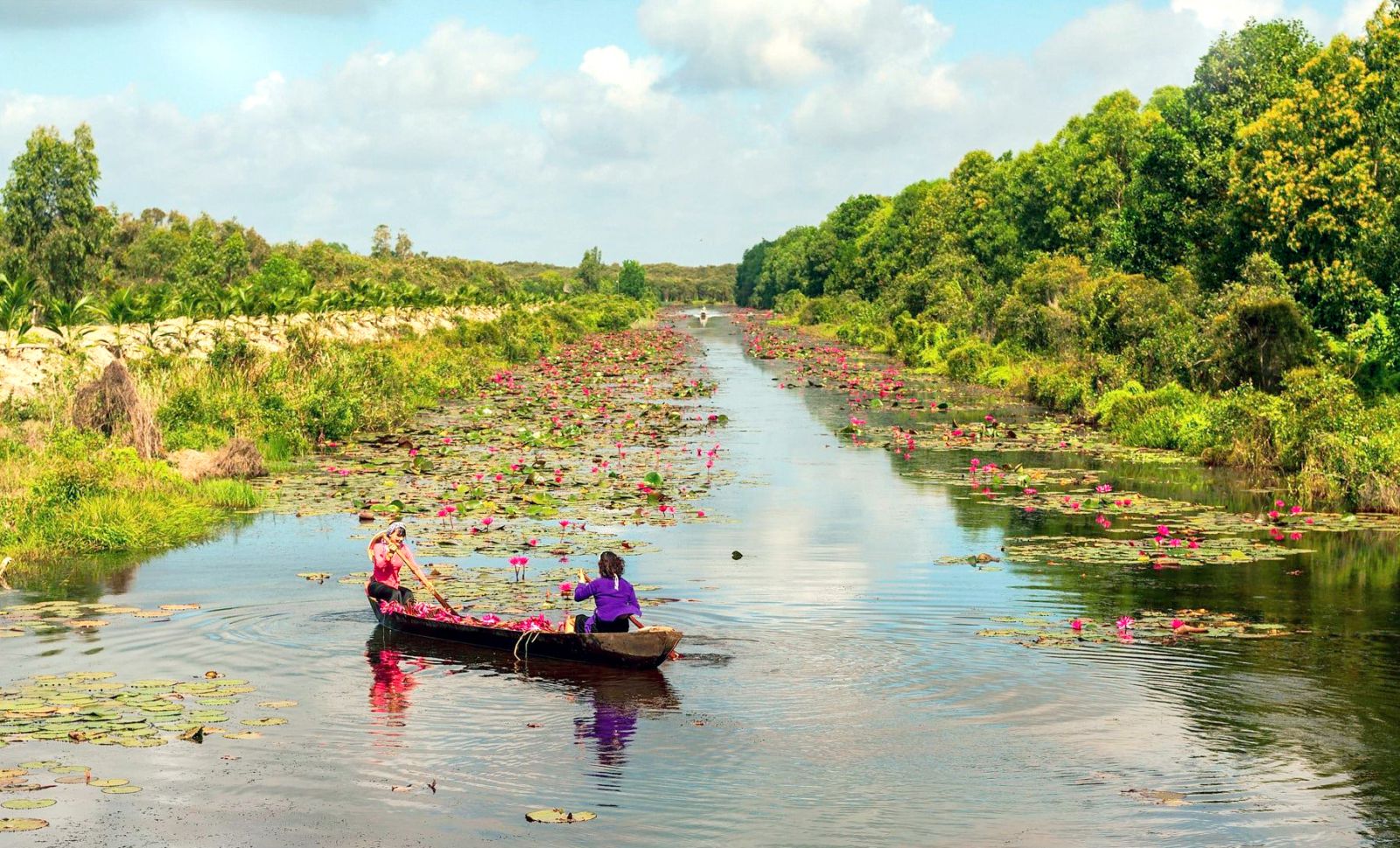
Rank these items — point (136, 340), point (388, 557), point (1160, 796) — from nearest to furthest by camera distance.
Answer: point (1160, 796), point (388, 557), point (136, 340)

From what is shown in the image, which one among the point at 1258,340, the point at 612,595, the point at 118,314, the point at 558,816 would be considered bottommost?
the point at 558,816

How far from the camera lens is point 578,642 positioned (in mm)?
14391

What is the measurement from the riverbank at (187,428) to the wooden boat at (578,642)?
8030 mm

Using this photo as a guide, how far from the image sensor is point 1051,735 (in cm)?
1237

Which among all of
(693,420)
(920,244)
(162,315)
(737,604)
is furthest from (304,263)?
(737,604)

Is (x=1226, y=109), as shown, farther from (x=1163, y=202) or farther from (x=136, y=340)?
(x=136, y=340)

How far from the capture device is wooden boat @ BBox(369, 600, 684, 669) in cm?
1409

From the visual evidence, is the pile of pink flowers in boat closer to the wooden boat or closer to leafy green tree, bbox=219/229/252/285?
the wooden boat

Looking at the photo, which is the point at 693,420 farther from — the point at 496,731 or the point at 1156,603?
the point at 496,731

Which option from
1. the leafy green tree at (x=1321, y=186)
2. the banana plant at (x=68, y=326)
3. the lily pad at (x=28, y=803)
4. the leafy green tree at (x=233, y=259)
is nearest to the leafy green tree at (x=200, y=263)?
the leafy green tree at (x=233, y=259)

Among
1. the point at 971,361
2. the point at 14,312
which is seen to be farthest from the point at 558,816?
the point at 971,361

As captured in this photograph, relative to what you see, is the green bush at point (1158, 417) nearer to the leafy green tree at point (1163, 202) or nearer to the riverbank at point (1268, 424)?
the riverbank at point (1268, 424)

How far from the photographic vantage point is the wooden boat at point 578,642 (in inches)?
555

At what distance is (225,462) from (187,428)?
321 cm
